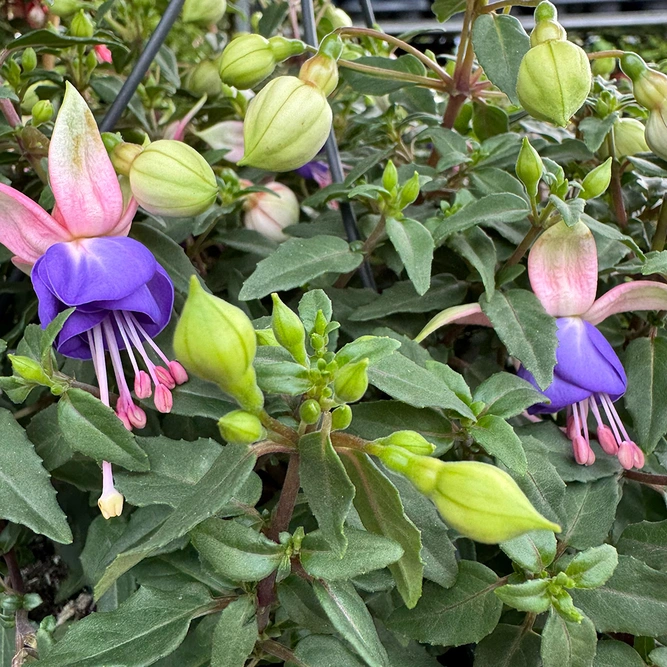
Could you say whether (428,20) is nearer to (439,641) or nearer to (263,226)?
(263,226)

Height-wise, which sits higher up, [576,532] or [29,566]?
[576,532]

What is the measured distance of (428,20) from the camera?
2484mm

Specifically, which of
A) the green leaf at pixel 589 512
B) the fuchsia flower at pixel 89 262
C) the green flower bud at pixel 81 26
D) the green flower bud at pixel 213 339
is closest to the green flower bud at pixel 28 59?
the green flower bud at pixel 81 26

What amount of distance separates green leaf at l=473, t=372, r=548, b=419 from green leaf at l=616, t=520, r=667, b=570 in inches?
4.5

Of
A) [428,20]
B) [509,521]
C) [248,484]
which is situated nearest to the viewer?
[509,521]

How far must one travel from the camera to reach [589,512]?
0.44 m

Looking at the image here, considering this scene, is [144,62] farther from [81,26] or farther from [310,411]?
[310,411]

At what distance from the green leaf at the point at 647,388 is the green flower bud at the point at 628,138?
0.19 metres

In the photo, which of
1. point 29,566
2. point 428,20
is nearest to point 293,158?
point 29,566

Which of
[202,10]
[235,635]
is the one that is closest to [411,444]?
[235,635]

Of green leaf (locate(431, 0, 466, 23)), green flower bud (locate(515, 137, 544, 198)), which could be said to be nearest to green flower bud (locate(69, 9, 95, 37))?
green leaf (locate(431, 0, 466, 23))

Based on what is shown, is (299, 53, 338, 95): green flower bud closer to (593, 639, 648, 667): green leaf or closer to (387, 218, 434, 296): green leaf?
(387, 218, 434, 296): green leaf

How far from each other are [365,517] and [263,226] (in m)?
0.37

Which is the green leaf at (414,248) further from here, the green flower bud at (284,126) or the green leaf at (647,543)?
the green leaf at (647,543)
